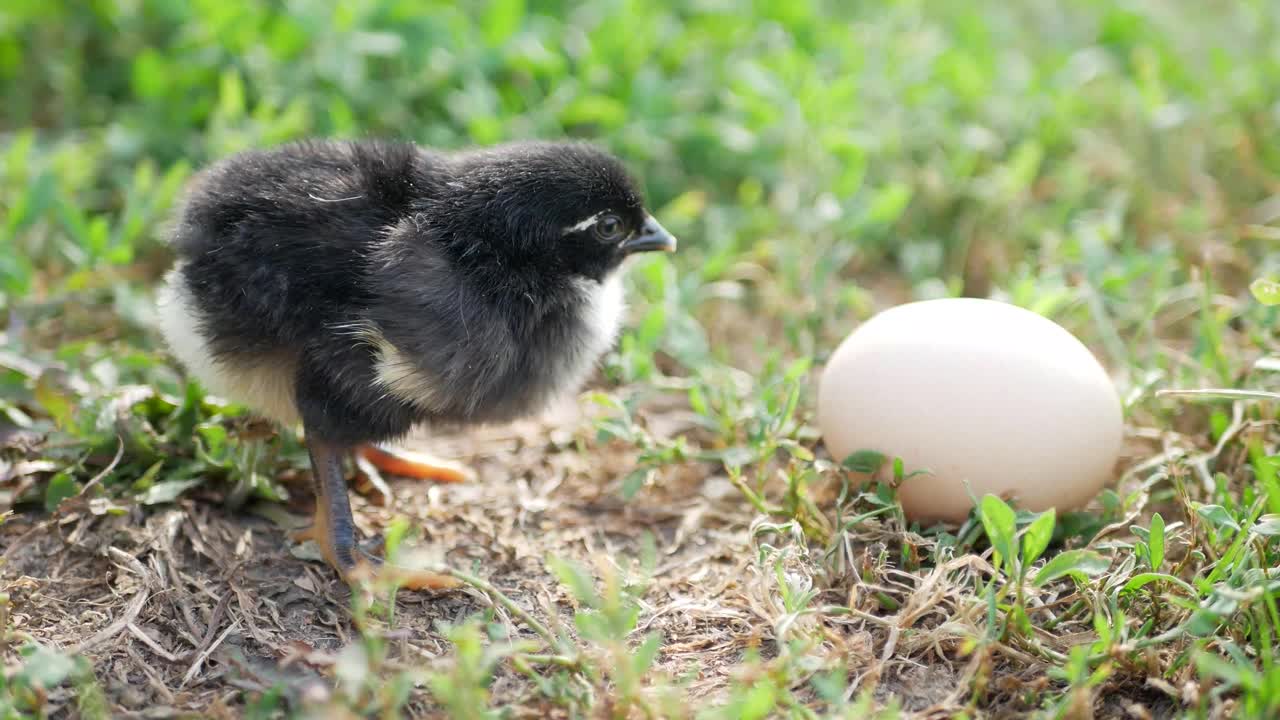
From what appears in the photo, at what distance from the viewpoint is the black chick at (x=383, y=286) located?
107 inches

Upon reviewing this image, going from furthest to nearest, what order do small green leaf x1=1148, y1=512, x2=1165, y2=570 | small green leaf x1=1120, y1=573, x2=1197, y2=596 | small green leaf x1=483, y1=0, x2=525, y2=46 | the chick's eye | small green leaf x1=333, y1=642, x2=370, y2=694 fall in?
small green leaf x1=483, y1=0, x2=525, y2=46 → the chick's eye → small green leaf x1=1148, y1=512, x2=1165, y2=570 → small green leaf x1=1120, y1=573, x2=1197, y2=596 → small green leaf x1=333, y1=642, x2=370, y2=694

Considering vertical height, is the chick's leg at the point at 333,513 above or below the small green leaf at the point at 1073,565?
below

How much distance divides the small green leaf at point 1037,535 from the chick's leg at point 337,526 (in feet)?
4.46

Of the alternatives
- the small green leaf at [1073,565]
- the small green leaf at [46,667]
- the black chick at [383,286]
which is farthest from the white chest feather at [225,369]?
the small green leaf at [1073,565]

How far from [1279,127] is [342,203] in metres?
3.95

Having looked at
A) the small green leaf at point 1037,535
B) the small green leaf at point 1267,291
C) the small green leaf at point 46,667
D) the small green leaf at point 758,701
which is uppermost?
the small green leaf at point 1267,291

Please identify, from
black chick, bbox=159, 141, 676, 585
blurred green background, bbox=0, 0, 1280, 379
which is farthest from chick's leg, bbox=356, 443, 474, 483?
blurred green background, bbox=0, 0, 1280, 379

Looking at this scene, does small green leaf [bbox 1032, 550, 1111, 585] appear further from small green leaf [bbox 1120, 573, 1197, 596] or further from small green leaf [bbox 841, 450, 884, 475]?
small green leaf [bbox 841, 450, 884, 475]

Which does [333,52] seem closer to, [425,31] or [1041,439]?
[425,31]

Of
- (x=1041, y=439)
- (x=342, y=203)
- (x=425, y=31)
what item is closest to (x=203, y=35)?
(x=425, y=31)

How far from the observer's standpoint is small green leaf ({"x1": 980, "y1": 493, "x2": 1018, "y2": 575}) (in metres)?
2.49

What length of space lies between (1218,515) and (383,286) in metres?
1.98

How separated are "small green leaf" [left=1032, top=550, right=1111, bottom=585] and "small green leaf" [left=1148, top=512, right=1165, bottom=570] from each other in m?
0.12

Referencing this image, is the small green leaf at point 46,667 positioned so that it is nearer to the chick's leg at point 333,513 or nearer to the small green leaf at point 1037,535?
the chick's leg at point 333,513
